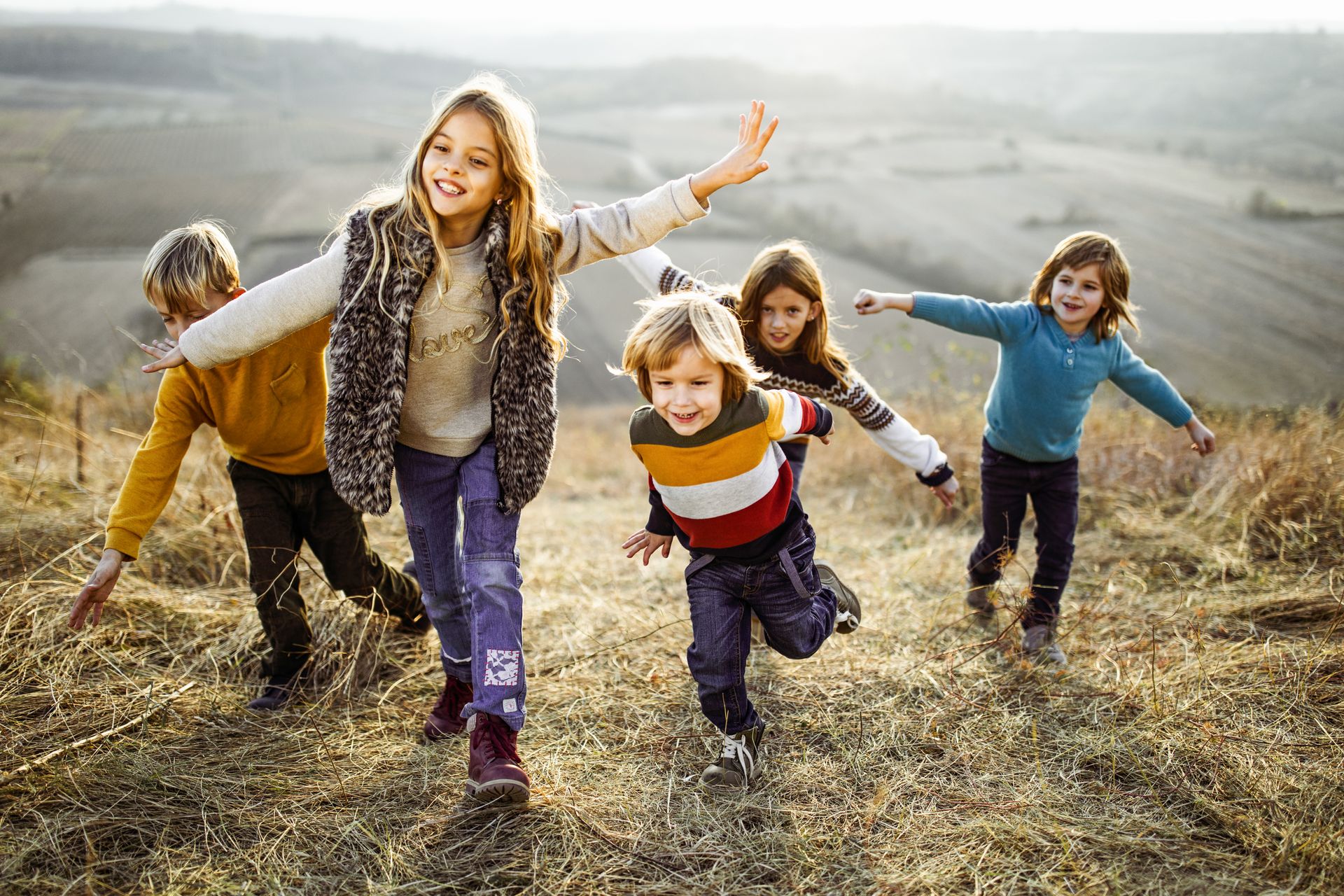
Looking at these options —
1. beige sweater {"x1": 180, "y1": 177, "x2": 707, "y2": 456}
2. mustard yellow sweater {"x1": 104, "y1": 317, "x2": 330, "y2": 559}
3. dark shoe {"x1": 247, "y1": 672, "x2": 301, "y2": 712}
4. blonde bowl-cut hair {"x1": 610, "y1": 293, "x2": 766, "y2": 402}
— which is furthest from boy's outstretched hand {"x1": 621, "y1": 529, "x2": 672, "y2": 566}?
dark shoe {"x1": 247, "y1": 672, "x2": 301, "y2": 712}

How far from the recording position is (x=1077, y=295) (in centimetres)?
300

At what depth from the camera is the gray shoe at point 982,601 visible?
11.0ft

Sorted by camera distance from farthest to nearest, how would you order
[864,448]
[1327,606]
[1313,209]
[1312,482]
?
1. [1313,209]
2. [864,448]
3. [1312,482]
4. [1327,606]

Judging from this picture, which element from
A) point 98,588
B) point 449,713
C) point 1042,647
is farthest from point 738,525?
point 98,588

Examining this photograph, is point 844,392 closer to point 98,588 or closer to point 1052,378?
point 1052,378

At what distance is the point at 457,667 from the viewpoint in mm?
2631

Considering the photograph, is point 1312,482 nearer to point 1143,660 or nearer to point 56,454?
point 1143,660

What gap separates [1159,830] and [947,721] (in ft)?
2.19

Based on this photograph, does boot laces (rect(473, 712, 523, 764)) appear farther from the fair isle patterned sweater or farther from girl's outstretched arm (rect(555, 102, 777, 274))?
the fair isle patterned sweater

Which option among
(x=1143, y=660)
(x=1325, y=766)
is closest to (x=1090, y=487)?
(x=1143, y=660)

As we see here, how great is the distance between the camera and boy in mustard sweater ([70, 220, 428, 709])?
2475mm

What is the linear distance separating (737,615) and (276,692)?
5.38ft

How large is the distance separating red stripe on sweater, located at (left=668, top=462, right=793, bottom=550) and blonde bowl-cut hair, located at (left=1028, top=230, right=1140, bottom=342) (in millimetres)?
1535

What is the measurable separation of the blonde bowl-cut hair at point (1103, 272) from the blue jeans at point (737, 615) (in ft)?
5.00
